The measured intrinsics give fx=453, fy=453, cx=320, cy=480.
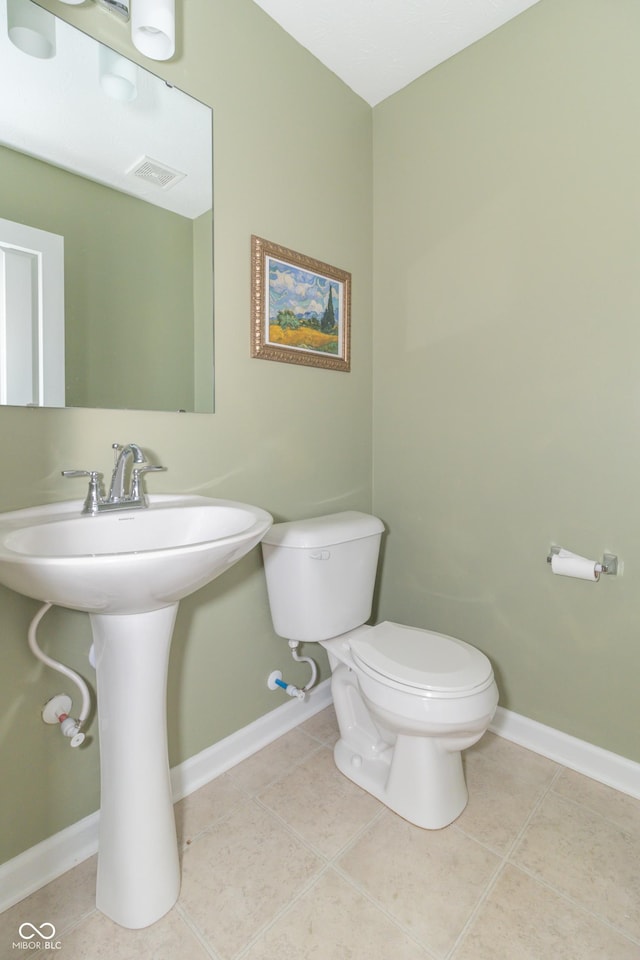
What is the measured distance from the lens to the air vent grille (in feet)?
3.91

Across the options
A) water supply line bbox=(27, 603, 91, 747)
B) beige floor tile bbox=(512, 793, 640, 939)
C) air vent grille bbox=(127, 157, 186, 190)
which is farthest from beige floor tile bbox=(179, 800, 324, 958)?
air vent grille bbox=(127, 157, 186, 190)

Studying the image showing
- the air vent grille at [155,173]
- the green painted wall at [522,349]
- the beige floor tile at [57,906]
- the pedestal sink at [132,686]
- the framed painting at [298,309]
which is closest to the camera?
the pedestal sink at [132,686]

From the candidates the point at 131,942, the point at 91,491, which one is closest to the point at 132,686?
the point at 91,491

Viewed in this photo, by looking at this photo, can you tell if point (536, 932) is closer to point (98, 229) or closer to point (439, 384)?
point (439, 384)

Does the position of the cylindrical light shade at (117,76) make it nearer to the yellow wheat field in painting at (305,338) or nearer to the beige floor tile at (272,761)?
the yellow wheat field in painting at (305,338)

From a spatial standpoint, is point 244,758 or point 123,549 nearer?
point 123,549

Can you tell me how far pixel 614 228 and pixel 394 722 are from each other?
1512mm

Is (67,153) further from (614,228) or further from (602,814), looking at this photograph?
(602,814)

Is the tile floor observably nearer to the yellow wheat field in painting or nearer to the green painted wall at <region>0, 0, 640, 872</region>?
the green painted wall at <region>0, 0, 640, 872</region>

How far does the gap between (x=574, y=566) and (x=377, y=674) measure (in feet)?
2.19

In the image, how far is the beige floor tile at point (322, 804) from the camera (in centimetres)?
122

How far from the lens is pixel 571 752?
145 centimetres

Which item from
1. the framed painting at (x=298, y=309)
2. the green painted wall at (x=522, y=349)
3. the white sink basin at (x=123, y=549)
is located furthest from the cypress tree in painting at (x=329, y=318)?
the white sink basin at (x=123, y=549)

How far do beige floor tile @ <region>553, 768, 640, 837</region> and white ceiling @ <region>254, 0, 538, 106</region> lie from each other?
2.41m
